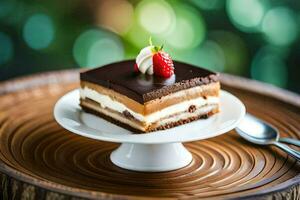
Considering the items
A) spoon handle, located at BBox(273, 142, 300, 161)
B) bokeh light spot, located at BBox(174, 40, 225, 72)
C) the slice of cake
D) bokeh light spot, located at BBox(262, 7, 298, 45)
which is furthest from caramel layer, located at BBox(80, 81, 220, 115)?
bokeh light spot, located at BBox(174, 40, 225, 72)

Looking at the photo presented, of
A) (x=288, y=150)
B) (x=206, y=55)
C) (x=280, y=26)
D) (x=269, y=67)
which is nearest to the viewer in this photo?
(x=288, y=150)

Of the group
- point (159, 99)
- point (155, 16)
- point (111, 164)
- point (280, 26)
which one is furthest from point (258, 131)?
point (155, 16)

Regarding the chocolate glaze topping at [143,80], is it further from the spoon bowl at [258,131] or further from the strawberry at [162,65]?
the spoon bowl at [258,131]

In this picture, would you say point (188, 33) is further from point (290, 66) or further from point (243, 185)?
point (243, 185)

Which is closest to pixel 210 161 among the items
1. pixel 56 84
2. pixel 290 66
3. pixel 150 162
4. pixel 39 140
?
pixel 150 162

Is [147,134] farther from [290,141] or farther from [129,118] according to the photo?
[290,141]

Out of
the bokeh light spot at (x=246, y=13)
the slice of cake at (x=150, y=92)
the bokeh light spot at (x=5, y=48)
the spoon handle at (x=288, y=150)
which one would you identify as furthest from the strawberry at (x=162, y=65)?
the bokeh light spot at (x=5, y=48)

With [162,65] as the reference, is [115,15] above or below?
above

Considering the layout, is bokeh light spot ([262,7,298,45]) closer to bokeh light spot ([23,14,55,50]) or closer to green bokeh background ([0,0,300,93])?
green bokeh background ([0,0,300,93])
